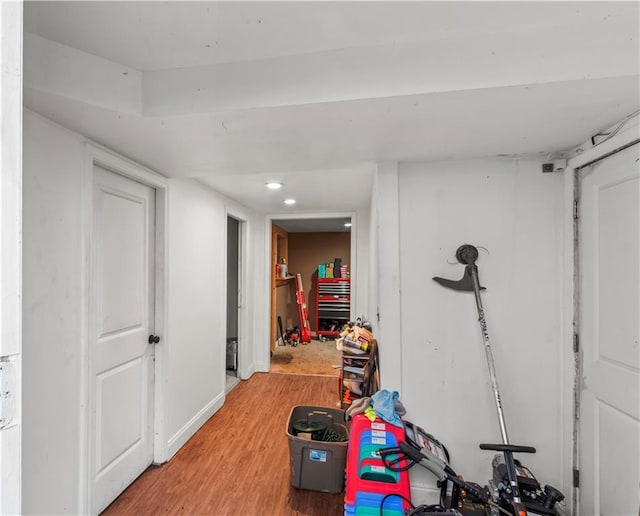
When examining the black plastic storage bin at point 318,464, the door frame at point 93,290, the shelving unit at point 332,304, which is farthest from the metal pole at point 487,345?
the shelving unit at point 332,304

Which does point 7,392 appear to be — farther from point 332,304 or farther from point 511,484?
point 332,304

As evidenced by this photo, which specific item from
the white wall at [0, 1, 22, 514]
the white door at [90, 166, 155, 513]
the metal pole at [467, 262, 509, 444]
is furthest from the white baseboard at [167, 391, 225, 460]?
the metal pole at [467, 262, 509, 444]

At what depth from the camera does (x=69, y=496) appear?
4.70 ft

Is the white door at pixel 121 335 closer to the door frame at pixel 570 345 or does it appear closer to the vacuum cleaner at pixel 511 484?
the vacuum cleaner at pixel 511 484

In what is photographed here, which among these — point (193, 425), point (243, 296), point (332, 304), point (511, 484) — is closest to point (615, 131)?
point (511, 484)

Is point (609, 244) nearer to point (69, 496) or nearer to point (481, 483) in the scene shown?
point (481, 483)

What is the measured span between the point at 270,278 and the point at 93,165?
261 cm

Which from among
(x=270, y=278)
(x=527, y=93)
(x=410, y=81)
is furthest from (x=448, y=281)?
(x=270, y=278)

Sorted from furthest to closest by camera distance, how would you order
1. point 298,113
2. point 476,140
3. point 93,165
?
point 93,165 → point 476,140 → point 298,113

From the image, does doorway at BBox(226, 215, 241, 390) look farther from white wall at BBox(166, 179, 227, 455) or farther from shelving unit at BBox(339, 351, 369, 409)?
shelving unit at BBox(339, 351, 369, 409)

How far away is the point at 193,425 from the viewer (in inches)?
97.6

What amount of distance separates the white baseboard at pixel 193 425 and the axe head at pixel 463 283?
229cm

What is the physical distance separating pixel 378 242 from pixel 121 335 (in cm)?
Result: 173

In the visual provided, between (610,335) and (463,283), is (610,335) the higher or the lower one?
the lower one
